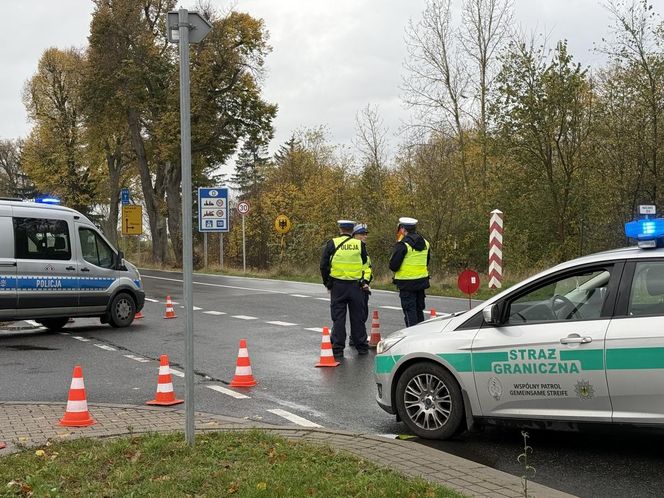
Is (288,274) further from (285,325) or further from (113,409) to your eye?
(113,409)

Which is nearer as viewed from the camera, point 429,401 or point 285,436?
point 285,436

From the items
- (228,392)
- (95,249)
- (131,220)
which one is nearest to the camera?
(228,392)

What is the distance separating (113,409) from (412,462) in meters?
3.39

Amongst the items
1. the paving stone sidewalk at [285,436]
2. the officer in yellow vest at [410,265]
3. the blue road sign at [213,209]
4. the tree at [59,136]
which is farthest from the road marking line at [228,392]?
the tree at [59,136]

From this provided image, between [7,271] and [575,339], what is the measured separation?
407 inches

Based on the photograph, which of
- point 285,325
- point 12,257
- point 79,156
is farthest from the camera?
point 79,156

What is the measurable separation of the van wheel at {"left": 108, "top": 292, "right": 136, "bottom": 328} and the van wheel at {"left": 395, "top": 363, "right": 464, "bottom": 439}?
938cm

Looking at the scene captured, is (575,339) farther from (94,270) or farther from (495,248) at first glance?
(495,248)

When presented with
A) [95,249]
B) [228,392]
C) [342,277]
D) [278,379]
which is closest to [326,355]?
[278,379]

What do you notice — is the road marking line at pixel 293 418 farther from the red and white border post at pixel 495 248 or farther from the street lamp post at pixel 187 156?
the red and white border post at pixel 495 248

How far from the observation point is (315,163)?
61.7m

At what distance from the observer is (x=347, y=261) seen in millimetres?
10836

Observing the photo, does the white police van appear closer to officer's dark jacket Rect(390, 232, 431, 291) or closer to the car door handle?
the car door handle

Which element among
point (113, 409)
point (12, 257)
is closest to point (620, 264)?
point (113, 409)
